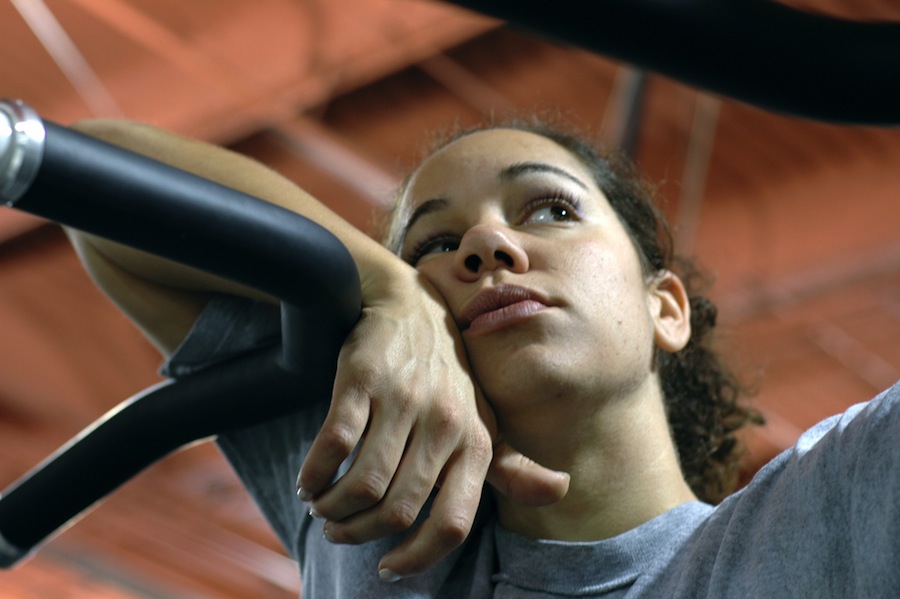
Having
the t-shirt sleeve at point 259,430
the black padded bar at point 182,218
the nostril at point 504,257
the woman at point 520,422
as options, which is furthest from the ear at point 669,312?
the black padded bar at point 182,218

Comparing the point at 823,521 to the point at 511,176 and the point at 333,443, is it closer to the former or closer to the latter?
the point at 333,443

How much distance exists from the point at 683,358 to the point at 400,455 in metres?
0.82

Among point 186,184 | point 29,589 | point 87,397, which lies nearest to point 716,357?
point 186,184

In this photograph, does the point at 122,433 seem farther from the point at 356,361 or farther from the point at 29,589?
the point at 29,589

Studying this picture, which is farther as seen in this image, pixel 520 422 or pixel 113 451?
pixel 520 422

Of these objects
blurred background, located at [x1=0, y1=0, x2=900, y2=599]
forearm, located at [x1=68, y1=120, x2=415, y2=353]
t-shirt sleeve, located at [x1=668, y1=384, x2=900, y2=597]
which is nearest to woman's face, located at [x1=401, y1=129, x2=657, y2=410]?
forearm, located at [x1=68, y1=120, x2=415, y2=353]

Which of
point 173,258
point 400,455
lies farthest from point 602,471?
point 173,258

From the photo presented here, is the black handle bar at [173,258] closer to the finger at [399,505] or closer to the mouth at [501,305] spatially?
the finger at [399,505]

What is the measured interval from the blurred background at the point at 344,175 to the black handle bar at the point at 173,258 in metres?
1.33

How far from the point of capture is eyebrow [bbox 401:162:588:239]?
1.26 metres

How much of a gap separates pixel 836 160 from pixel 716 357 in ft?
9.01

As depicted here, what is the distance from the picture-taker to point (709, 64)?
0.71 metres

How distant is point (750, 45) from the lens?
71 centimetres

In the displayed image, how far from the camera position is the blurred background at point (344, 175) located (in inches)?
133
